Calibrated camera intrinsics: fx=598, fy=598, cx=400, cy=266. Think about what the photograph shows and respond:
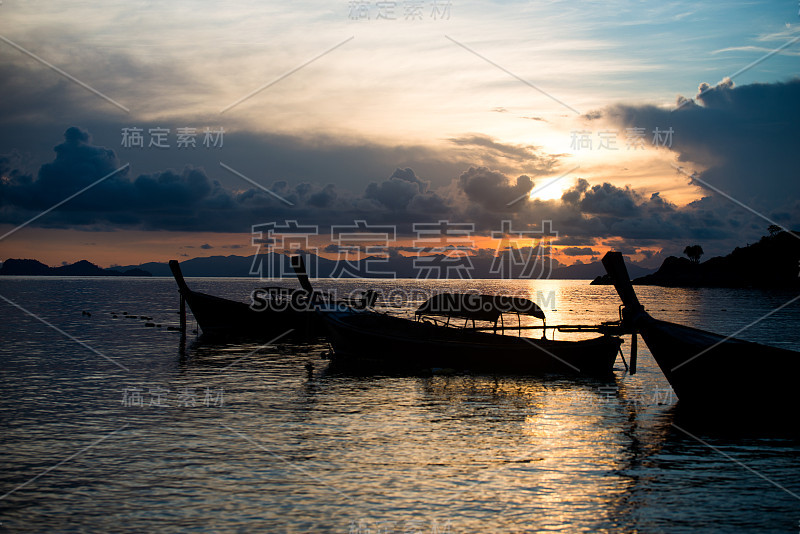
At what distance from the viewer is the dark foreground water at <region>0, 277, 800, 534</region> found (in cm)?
1217

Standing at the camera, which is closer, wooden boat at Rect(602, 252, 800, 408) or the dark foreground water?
the dark foreground water

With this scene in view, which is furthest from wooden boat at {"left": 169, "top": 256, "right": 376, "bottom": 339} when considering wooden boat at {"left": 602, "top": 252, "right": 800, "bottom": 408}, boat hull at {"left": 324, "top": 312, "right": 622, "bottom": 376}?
wooden boat at {"left": 602, "top": 252, "right": 800, "bottom": 408}

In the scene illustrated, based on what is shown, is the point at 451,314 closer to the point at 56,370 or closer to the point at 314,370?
the point at 314,370

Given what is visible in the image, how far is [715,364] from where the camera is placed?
20.9m

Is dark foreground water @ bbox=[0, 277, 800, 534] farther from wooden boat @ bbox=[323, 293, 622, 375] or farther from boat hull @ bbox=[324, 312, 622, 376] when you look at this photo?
wooden boat @ bbox=[323, 293, 622, 375]

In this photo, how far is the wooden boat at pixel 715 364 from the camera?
1991 cm

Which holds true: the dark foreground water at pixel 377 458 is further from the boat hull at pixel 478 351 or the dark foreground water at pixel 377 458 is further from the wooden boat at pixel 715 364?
the boat hull at pixel 478 351

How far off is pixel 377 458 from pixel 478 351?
1564 centimetres

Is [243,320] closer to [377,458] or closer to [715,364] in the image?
[377,458]

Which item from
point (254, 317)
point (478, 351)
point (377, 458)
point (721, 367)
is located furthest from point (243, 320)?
point (721, 367)

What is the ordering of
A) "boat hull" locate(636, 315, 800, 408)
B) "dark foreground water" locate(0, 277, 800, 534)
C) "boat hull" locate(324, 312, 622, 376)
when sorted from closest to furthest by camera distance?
"dark foreground water" locate(0, 277, 800, 534), "boat hull" locate(636, 315, 800, 408), "boat hull" locate(324, 312, 622, 376)

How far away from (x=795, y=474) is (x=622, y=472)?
4620 mm

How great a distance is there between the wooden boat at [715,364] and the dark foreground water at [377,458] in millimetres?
320

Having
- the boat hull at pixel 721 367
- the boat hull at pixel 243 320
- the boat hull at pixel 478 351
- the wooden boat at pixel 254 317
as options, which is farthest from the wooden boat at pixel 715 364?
the boat hull at pixel 243 320
